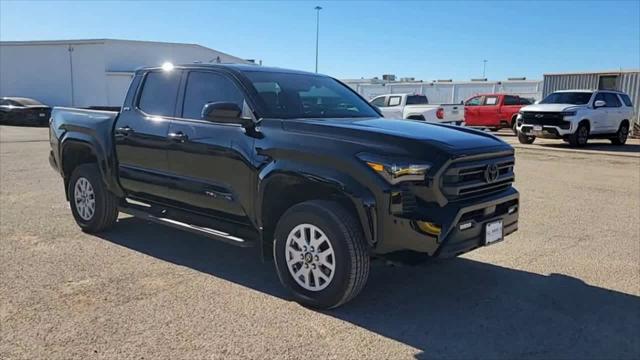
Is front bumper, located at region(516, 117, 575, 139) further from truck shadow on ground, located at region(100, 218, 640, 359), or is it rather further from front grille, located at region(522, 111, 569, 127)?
truck shadow on ground, located at region(100, 218, 640, 359)

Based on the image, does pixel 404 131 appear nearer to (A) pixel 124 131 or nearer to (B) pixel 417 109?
(A) pixel 124 131

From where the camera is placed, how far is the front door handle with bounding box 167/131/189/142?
5031mm

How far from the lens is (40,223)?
22.0 ft

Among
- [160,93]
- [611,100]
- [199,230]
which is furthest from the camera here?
[611,100]

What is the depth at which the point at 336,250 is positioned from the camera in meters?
3.94

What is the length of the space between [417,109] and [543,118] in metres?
4.30

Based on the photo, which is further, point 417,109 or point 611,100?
point 611,100

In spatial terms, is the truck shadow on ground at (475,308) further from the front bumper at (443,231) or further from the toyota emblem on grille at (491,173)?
the toyota emblem on grille at (491,173)

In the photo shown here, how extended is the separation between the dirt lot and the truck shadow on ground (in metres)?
0.02

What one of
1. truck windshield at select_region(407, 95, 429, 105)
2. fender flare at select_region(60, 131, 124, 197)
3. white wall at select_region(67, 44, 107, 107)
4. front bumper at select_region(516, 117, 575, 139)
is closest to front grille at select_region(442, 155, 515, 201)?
fender flare at select_region(60, 131, 124, 197)

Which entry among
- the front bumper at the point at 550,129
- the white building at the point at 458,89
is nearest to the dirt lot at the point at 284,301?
the front bumper at the point at 550,129

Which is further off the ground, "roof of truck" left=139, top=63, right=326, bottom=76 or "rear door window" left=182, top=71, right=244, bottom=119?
"roof of truck" left=139, top=63, right=326, bottom=76

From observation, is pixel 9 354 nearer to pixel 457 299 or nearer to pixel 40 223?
pixel 457 299

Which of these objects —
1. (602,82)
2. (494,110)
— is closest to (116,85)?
(494,110)
